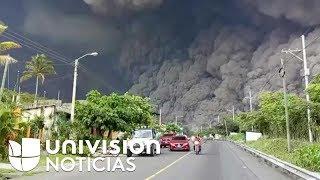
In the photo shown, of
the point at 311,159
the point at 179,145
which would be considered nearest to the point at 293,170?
the point at 311,159

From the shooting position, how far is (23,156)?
28609mm

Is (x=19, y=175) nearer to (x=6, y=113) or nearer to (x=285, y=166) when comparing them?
(x=6, y=113)

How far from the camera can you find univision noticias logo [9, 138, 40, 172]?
24.6m

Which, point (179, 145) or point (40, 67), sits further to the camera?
point (40, 67)

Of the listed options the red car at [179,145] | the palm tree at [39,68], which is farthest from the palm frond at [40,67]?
the red car at [179,145]

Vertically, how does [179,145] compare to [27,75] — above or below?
below

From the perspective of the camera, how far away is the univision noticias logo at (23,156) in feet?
80.6

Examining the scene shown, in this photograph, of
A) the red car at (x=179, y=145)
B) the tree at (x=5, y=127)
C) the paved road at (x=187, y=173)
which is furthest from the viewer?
the red car at (x=179, y=145)

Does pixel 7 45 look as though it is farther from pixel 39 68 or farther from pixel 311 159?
pixel 39 68

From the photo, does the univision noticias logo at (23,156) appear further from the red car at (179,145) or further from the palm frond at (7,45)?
the red car at (179,145)

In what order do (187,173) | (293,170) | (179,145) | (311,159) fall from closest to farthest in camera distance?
(293,170) → (311,159) → (187,173) → (179,145)

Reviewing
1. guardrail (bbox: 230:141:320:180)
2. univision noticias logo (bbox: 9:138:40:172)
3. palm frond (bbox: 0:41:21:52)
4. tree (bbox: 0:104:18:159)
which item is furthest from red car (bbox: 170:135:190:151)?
tree (bbox: 0:104:18:159)

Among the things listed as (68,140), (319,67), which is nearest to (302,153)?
(68,140)

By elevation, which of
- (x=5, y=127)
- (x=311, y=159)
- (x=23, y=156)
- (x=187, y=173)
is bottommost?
(x=187, y=173)
